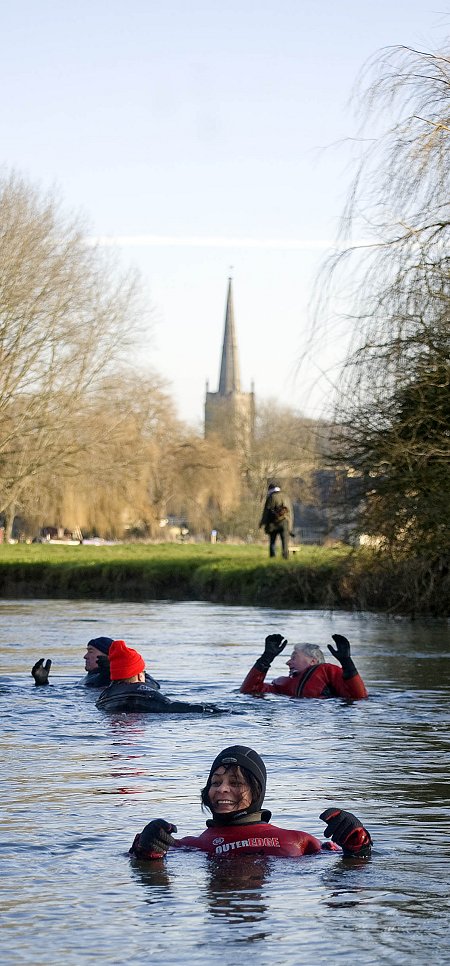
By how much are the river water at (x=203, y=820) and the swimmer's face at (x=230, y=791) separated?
0.26m

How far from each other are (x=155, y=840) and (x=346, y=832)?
2.92ft

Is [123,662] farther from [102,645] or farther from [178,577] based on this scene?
[178,577]

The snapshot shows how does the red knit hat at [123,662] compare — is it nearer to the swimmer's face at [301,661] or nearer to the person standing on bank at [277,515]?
the swimmer's face at [301,661]

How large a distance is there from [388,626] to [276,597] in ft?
21.9

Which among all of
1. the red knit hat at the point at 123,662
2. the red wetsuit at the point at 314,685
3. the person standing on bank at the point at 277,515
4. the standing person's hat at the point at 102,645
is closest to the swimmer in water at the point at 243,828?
the red knit hat at the point at 123,662

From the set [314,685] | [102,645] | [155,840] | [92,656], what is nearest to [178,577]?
[92,656]

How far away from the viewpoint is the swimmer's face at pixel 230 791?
776cm

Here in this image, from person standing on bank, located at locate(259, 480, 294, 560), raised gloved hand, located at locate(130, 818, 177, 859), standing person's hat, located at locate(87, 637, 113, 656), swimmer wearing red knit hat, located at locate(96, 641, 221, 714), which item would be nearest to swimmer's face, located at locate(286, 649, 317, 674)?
swimmer wearing red knit hat, located at locate(96, 641, 221, 714)

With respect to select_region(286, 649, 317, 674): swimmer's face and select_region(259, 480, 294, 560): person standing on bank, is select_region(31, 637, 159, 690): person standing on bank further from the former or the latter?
select_region(259, 480, 294, 560): person standing on bank

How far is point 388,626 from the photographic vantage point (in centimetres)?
2467

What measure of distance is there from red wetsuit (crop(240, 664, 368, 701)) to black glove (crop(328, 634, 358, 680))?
173 millimetres

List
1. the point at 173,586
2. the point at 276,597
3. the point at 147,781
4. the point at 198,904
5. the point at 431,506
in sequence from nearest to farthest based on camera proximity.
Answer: the point at 198,904, the point at 147,781, the point at 431,506, the point at 276,597, the point at 173,586

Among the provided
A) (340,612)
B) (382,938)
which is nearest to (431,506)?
(340,612)

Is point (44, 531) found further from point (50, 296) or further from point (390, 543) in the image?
point (390, 543)
